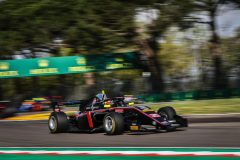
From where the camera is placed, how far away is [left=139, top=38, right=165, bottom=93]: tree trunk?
32719 mm

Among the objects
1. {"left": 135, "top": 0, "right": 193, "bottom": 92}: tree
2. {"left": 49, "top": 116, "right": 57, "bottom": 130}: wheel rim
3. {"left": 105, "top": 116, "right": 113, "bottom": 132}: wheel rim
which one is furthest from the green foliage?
{"left": 105, "top": 116, "right": 113, "bottom": 132}: wheel rim

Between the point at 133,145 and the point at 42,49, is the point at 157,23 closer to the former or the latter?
the point at 42,49

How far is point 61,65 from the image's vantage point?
90.8ft

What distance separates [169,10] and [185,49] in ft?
164

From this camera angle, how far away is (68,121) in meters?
12.4

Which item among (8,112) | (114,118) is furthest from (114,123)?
(8,112)

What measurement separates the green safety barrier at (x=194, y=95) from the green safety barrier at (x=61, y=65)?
6.26 m

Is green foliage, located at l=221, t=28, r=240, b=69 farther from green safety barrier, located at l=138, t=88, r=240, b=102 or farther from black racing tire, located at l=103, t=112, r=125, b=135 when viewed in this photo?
black racing tire, located at l=103, t=112, r=125, b=135

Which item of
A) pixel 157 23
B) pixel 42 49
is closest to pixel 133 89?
pixel 42 49

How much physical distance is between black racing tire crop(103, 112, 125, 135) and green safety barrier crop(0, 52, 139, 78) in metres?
17.2

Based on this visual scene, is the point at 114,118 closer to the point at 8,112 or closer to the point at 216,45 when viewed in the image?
the point at 8,112

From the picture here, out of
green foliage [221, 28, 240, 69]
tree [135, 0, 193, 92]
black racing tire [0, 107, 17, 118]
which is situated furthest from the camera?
green foliage [221, 28, 240, 69]

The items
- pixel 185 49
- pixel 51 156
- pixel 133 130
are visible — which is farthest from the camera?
pixel 185 49

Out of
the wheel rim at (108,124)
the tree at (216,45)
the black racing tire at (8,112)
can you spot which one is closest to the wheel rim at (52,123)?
the wheel rim at (108,124)
